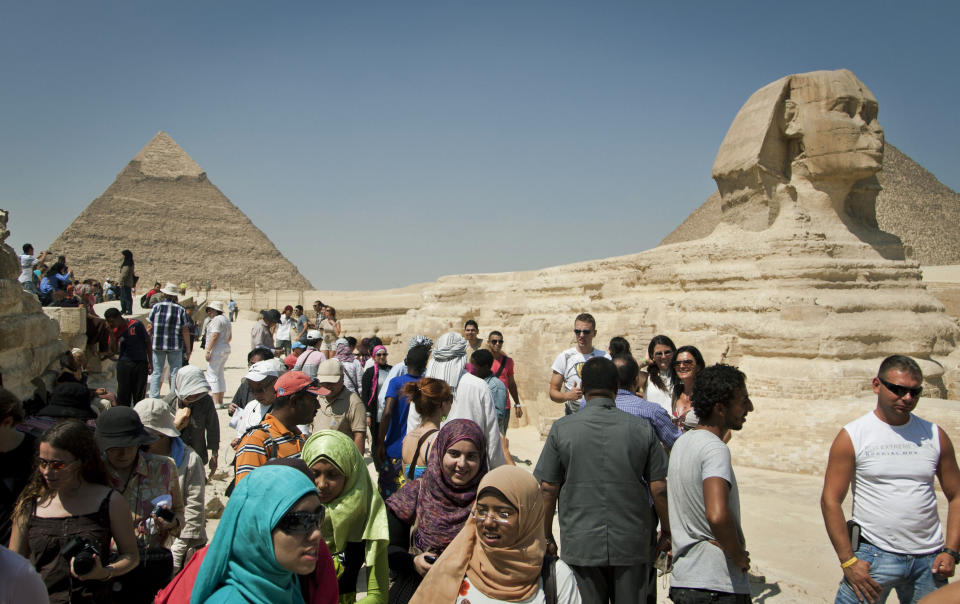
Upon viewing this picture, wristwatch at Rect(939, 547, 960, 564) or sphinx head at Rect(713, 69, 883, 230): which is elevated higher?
sphinx head at Rect(713, 69, 883, 230)

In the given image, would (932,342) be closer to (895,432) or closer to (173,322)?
(895,432)

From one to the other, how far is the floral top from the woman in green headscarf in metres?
0.71

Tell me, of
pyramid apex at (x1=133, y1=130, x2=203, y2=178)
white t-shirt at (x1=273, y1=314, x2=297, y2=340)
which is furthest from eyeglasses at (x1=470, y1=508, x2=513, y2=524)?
pyramid apex at (x1=133, y1=130, x2=203, y2=178)

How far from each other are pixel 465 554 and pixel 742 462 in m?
5.25

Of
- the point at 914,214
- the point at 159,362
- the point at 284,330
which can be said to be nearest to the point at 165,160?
the point at 914,214

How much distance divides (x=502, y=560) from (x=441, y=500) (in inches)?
17.6

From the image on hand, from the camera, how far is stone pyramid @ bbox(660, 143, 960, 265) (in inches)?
1303

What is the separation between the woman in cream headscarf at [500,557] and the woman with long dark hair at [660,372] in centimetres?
220

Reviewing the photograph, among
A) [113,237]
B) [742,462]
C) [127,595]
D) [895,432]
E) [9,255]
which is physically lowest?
[742,462]

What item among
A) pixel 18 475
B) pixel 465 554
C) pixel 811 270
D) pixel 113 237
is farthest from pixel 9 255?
pixel 113 237

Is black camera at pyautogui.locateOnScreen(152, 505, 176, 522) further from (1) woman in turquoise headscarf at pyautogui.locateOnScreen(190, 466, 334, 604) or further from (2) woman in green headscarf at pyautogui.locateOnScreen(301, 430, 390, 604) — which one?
(1) woman in turquoise headscarf at pyautogui.locateOnScreen(190, 466, 334, 604)

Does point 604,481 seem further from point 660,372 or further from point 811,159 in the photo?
point 811,159

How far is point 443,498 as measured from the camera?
2.26 m

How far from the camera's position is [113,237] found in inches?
4109
